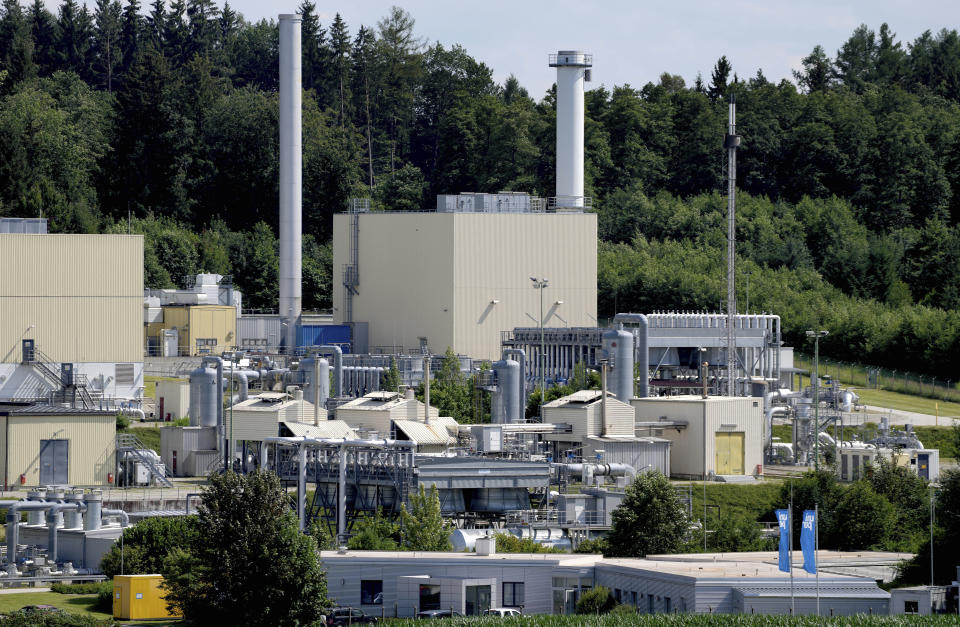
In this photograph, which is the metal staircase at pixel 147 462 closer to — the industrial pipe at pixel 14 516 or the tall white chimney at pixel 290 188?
the industrial pipe at pixel 14 516

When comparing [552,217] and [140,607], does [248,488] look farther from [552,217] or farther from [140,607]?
[552,217]

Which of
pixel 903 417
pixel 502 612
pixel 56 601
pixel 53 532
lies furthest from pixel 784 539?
pixel 903 417

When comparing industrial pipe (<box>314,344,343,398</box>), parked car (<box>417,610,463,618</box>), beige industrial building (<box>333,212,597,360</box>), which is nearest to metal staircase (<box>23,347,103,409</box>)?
industrial pipe (<box>314,344,343,398</box>)

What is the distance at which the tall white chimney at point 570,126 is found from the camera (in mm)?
102188

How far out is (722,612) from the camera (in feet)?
139

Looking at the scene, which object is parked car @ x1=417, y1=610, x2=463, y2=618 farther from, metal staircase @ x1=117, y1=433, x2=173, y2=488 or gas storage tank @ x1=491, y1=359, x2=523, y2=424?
gas storage tank @ x1=491, y1=359, x2=523, y2=424

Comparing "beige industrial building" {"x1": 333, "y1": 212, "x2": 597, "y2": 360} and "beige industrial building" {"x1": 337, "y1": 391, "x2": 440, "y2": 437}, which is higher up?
"beige industrial building" {"x1": 333, "y1": 212, "x2": 597, "y2": 360}

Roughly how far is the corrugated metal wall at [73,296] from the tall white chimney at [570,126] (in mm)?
29484

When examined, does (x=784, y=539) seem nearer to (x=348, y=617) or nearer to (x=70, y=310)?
(x=348, y=617)

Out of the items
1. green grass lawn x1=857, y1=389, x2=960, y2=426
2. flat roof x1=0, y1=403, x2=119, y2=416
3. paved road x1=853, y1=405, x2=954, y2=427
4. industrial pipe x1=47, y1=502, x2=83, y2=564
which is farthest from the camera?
green grass lawn x1=857, y1=389, x2=960, y2=426

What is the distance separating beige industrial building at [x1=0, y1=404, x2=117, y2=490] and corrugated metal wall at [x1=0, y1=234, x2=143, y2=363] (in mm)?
9250

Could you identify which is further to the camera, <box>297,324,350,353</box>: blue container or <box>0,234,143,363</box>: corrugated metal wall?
<box>297,324,350,353</box>: blue container

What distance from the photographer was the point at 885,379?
102m

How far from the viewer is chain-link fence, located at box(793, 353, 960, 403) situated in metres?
99.6
